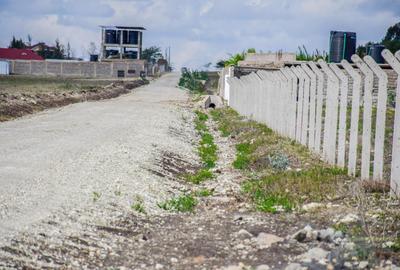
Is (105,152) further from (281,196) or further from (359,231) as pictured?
(359,231)

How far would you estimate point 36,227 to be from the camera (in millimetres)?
6539

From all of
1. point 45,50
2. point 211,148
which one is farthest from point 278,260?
point 45,50

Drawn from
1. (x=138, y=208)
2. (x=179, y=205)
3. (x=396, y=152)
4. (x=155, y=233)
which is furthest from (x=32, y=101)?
(x=396, y=152)

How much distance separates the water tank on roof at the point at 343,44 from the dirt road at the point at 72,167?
34.4 ft

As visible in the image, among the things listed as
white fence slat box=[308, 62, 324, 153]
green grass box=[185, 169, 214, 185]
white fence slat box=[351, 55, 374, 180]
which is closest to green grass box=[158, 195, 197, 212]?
green grass box=[185, 169, 214, 185]

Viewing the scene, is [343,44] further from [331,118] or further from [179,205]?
[179,205]

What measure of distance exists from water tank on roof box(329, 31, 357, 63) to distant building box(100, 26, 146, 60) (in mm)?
69290

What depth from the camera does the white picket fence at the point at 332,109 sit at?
8.59m

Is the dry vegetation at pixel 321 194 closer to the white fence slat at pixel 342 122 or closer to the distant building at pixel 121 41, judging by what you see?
the white fence slat at pixel 342 122

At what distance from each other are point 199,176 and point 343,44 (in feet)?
53.4

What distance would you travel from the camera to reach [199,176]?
1113 cm

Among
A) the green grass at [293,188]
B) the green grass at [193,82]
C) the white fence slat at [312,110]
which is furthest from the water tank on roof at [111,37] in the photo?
the green grass at [293,188]

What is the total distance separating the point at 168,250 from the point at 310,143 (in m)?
6.53

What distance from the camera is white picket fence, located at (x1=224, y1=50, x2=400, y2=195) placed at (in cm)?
859
